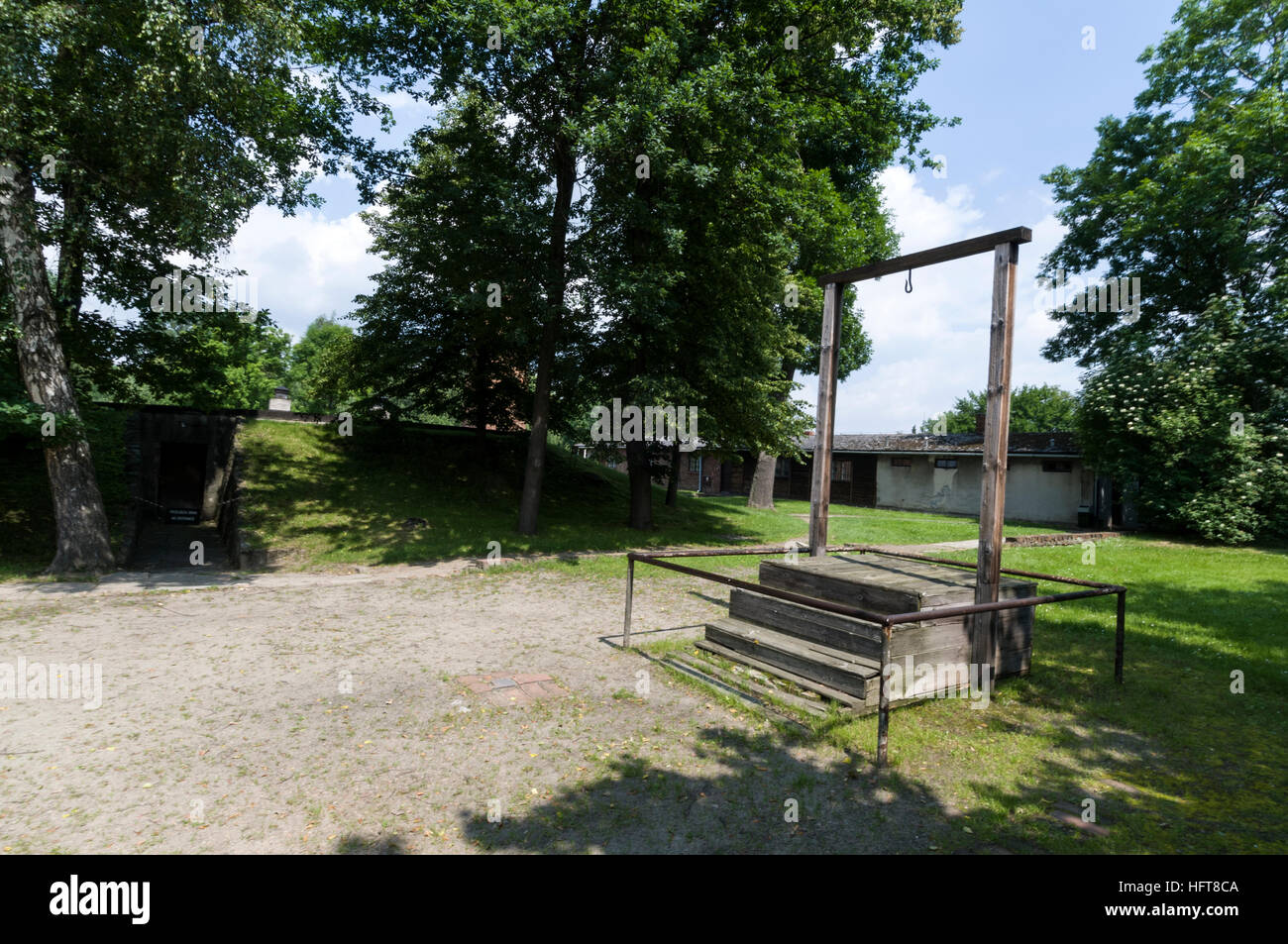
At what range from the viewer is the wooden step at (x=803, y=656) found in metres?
5.40

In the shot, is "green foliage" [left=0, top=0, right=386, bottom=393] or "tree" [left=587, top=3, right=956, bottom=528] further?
"tree" [left=587, top=3, right=956, bottom=528]

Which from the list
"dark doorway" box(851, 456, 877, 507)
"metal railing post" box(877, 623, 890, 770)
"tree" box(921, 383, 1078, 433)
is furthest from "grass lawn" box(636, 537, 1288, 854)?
"tree" box(921, 383, 1078, 433)

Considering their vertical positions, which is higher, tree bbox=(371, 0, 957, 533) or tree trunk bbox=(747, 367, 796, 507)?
tree bbox=(371, 0, 957, 533)

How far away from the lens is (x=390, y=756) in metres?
4.52

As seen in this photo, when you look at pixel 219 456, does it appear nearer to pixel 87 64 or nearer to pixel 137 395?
pixel 137 395

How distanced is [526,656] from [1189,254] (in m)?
28.3

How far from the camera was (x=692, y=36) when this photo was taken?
14102mm

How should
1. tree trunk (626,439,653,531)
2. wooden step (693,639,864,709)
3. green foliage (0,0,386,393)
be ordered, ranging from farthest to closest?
tree trunk (626,439,653,531) → green foliage (0,0,386,393) → wooden step (693,639,864,709)

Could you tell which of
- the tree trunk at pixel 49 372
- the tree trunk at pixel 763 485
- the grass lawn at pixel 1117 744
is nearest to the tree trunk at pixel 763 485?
the tree trunk at pixel 763 485

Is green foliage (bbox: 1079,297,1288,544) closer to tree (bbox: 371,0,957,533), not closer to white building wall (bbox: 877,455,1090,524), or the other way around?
white building wall (bbox: 877,455,1090,524)

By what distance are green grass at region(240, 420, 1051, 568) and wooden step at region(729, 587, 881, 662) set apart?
7577mm

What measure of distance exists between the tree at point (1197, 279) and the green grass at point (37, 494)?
Result: 1025 inches

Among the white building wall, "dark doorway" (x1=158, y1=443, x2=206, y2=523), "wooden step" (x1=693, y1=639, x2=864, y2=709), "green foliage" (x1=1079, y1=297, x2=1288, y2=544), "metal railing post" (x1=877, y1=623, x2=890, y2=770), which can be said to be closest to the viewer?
"metal railing post" (x1=877, y1=623, x2=890, y2=770)

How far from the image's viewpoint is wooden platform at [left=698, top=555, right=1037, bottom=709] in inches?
219
